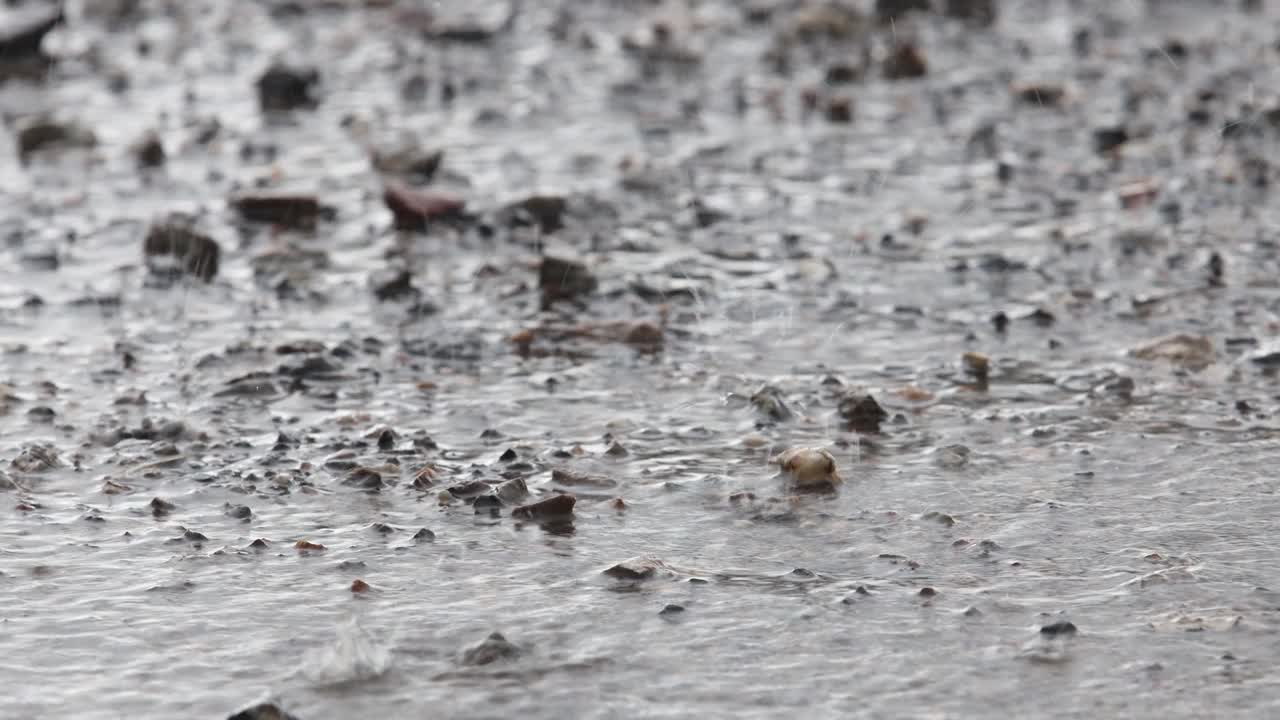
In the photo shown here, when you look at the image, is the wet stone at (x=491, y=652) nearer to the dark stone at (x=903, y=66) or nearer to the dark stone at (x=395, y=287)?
the dark stone at (x=395, y=287)

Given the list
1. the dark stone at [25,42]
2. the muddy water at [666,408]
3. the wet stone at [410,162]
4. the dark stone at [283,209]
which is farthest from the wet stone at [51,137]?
the dark stone at [25,42]

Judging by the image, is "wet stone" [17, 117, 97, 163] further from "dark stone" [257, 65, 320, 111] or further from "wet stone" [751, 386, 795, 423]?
"wet stone" [751, 386, 795, 423]

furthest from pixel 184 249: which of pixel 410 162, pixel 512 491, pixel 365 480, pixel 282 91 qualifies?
pixel 282 91

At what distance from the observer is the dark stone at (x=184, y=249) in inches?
296

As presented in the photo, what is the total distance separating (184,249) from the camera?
7.61m

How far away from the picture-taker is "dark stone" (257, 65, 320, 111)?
35.8ft

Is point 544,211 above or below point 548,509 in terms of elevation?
above

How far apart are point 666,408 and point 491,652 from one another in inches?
79.8

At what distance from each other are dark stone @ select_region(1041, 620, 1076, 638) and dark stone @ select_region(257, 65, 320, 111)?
780 cm

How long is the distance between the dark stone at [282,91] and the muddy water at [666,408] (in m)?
0.18

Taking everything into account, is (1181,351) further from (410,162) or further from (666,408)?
(410,162)

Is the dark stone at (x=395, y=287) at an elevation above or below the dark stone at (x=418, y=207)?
below

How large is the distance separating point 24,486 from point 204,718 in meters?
1.69

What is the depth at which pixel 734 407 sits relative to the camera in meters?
5.81
